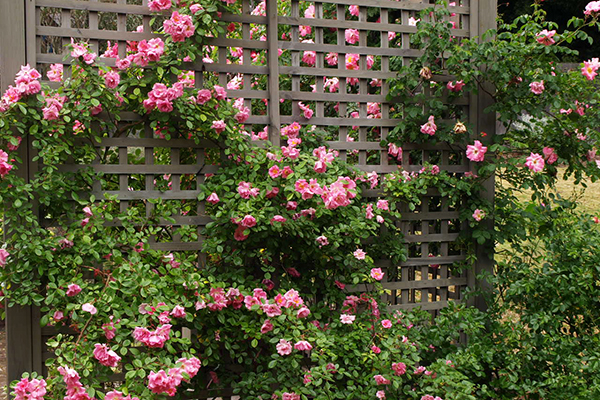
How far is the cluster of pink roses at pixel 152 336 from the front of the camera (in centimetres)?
221

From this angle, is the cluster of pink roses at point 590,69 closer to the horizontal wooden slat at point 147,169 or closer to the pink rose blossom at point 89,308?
the horizontal wooden slat at point 147,169

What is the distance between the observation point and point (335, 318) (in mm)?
2734

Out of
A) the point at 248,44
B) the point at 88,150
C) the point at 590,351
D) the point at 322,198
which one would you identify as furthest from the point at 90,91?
the point at 590,351

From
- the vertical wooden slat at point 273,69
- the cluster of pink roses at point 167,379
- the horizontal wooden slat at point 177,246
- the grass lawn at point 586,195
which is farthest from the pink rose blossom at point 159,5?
the grass lawn at point 586,195

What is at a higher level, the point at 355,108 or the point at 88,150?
the point at 355,108

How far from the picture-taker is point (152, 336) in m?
2.22

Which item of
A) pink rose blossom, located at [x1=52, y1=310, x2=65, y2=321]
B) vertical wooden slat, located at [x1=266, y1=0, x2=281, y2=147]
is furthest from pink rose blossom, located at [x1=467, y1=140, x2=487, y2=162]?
pink rose blossom, located at [x1=52, y1=310, x2=65, y2=321]

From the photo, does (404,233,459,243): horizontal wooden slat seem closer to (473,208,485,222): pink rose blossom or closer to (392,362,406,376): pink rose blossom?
(473,208,485,222): pink rose blossom

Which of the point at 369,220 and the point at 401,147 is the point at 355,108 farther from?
the point at 369,220

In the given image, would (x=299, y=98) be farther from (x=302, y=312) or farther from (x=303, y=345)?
(x=303, y=345)

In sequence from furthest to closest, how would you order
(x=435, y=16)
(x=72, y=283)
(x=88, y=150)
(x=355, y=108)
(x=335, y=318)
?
1. (x=355, y=108)
2. (x=435, y=16)
3. (x=335, y=318)
4. (x=88, y=150)
5. (x=72, y=283)

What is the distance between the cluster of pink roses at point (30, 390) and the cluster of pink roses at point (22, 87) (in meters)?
1.08

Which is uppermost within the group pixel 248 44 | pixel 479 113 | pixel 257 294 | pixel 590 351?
pixel 248 44

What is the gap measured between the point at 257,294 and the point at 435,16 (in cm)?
164
